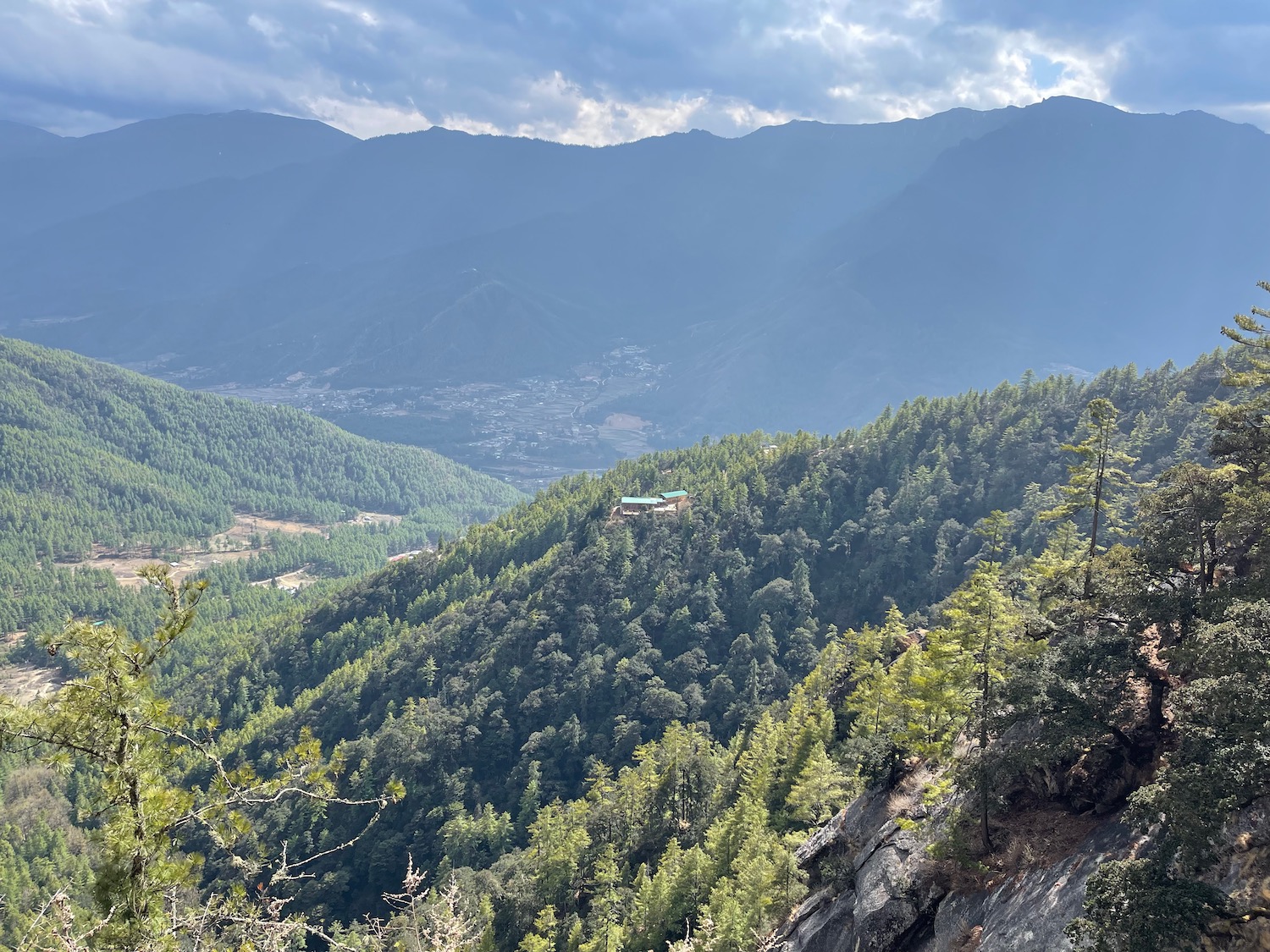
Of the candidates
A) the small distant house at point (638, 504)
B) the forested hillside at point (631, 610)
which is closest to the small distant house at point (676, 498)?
the small distant house at point (638, 504)

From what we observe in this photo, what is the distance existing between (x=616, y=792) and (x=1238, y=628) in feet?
198

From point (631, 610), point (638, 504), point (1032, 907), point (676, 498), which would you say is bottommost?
point (631, 610)

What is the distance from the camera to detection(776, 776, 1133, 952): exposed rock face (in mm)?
23766

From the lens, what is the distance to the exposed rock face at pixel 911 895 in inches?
936

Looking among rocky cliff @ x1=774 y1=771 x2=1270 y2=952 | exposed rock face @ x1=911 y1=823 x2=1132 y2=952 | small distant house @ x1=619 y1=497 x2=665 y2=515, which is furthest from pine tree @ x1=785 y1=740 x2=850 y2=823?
small distant house @ x1=619 y1=497 x2=665 y2=515

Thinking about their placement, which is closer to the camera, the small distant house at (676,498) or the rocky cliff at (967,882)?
the rocky cliff at (967,882)

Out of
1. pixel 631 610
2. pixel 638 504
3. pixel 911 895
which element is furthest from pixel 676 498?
pixel 911 895

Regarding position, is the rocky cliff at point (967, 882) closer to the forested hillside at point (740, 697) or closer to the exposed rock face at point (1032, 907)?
the exposed rock face at point (1032, 907)

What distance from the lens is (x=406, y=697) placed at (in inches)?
4616

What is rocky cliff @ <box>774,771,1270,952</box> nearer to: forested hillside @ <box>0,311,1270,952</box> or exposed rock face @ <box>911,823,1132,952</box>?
exposed rock face @ <box>911,823,1132,952</box>

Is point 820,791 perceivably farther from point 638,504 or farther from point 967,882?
point 638,504

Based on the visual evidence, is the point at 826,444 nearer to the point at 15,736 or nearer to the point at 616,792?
the point at 616,792

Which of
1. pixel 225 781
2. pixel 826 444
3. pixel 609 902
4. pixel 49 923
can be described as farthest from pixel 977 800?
pixel 826 444

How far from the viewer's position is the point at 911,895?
30344 millimetres
